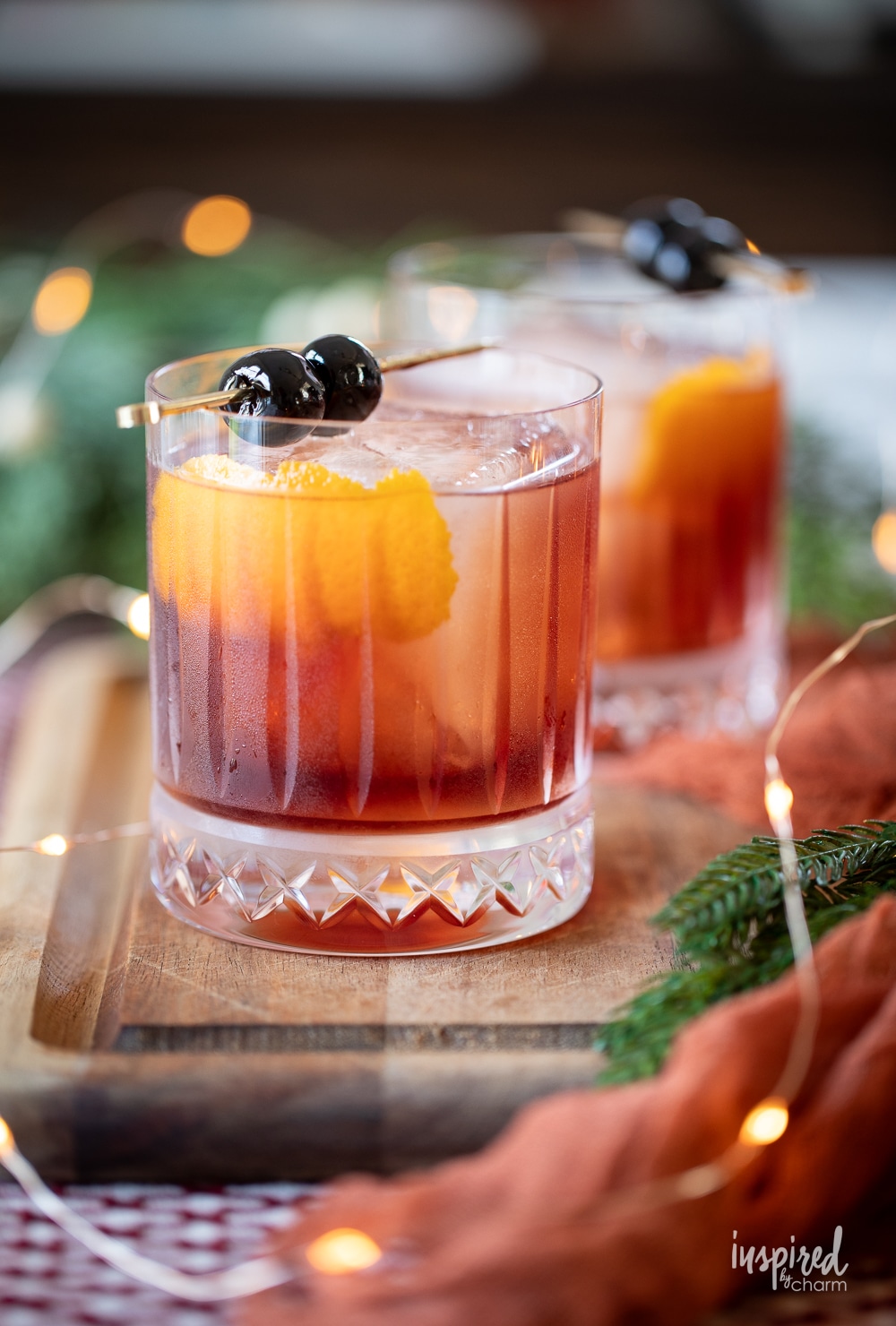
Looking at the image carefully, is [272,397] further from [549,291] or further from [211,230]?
[211,230]

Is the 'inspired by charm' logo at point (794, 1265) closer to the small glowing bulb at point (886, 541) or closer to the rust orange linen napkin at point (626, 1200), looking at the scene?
the rust orange linen napkin at point (626, 1200)

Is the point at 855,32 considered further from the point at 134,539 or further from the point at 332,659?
the point at 332,659

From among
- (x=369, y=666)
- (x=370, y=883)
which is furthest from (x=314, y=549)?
(x=370, y=883)

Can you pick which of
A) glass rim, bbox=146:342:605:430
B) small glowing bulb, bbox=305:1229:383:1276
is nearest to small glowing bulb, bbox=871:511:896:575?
glass rim, bbox=146:342:605:430

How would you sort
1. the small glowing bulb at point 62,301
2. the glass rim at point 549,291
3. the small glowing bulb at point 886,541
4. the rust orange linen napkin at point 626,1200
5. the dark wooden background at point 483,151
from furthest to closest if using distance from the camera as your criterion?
1. the dark wooden background at point 483,151
2. the small glowing bulb at point 62,301
3. the small glowing bulb at point 886,541
4. the glass rim at point 549,291
5. the rust orange linen napkin at point 626,1200

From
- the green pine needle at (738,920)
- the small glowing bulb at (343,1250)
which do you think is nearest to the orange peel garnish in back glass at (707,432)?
the green pine needle at (738,920)

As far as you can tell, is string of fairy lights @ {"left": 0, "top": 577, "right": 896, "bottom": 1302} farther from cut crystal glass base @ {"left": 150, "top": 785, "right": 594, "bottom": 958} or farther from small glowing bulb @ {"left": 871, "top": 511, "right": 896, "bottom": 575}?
small glowing bulb @ {"left": 871, "top": 511, "right": 896, "bottom": 575}
